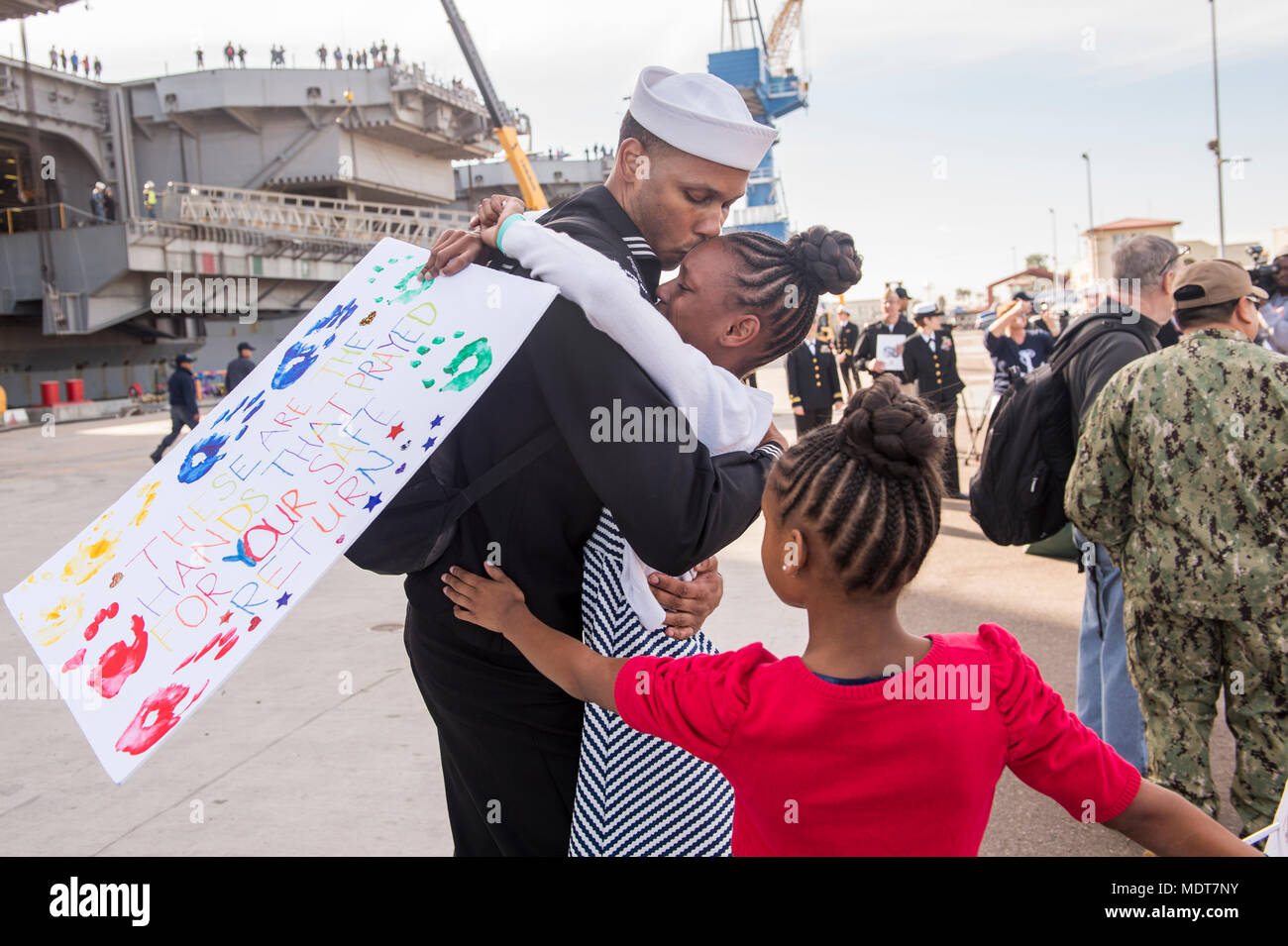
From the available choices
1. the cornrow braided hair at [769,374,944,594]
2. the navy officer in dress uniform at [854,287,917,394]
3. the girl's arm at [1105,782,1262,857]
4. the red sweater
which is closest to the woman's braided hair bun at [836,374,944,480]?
the cornrow braided hair at [769,374,944,594]

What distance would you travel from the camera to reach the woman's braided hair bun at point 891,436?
4.84ft

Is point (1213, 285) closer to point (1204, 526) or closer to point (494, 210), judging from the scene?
point (1204, 526)

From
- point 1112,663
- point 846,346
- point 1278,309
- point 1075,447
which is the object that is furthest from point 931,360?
point 846,346

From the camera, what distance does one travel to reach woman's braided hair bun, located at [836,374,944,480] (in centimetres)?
147

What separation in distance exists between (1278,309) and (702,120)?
272 inches

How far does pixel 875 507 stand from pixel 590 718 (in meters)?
0.63

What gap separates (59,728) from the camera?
432 cm

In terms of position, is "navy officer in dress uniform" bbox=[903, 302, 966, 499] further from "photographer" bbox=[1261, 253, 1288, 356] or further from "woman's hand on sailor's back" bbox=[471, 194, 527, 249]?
"woman's hand on sailor's back" bbox=[471, 194, 527, 249]

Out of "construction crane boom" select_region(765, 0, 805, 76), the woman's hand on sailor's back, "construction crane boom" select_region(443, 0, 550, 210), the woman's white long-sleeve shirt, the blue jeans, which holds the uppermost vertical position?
"construction crane boom" select_region(765, 0, 805, 76)

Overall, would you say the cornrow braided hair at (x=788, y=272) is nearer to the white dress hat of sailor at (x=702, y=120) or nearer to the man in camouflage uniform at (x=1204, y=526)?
the white dress hat of sailor at (x=702, y=120)

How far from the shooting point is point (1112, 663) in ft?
12.1

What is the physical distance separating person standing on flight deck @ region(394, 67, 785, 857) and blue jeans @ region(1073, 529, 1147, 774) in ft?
8.37
